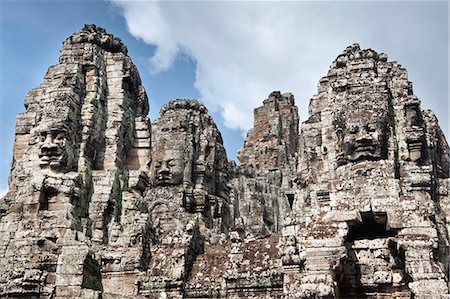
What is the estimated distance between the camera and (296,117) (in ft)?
154

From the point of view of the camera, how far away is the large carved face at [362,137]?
1532cm

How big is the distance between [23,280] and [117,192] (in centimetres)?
466

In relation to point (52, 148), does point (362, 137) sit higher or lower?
lower

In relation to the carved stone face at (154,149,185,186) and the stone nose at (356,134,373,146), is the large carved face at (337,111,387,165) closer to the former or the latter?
the stone nose at (356,134,373,146)

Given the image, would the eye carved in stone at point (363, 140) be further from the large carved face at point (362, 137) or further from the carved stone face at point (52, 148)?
the carved stone face at point (52, 148)

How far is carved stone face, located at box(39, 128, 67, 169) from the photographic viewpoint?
1825 centimetres

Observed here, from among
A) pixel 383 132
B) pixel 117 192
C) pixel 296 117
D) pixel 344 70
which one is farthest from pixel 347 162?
pixel 296 117

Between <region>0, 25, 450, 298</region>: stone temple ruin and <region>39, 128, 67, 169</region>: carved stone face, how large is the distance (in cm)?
4

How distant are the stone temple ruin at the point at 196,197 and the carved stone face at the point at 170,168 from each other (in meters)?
0.04

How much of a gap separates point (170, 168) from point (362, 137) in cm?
805

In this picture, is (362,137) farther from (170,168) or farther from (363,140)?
(170,168)

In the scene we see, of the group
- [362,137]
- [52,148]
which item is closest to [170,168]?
[52,148]

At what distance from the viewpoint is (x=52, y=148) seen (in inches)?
721

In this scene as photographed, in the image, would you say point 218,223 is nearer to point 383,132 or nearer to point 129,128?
point 129,128
